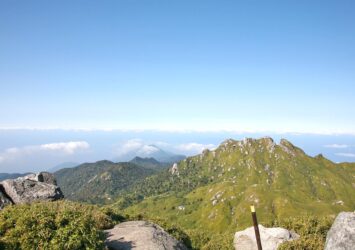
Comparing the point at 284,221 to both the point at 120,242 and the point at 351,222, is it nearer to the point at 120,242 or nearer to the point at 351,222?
the point at 351,222

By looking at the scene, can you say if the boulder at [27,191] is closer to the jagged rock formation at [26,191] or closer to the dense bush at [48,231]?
the jagged rock formation at [26,191]

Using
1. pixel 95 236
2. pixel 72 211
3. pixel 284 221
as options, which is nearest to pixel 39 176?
pixel 72 211

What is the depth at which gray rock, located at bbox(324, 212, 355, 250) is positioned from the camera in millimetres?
21719

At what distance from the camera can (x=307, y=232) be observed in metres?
42.0

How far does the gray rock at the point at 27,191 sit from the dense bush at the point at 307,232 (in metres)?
26.2

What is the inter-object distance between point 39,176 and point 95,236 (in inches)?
1221

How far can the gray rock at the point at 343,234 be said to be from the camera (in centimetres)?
2172

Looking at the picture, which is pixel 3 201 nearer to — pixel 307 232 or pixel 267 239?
pixel 267 239

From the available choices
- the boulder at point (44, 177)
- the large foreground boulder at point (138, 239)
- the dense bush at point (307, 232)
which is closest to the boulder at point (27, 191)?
the boulder at point (44, 177)

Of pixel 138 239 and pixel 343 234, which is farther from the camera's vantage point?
pixel 138 239

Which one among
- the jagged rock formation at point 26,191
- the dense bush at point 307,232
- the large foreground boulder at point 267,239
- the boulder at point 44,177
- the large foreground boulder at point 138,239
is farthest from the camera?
the boulder at point 44,177

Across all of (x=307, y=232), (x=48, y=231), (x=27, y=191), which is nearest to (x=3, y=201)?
(x=27, y=191)

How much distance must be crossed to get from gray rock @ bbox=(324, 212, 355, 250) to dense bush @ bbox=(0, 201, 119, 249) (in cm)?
1586

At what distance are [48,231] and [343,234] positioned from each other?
19.8 m
